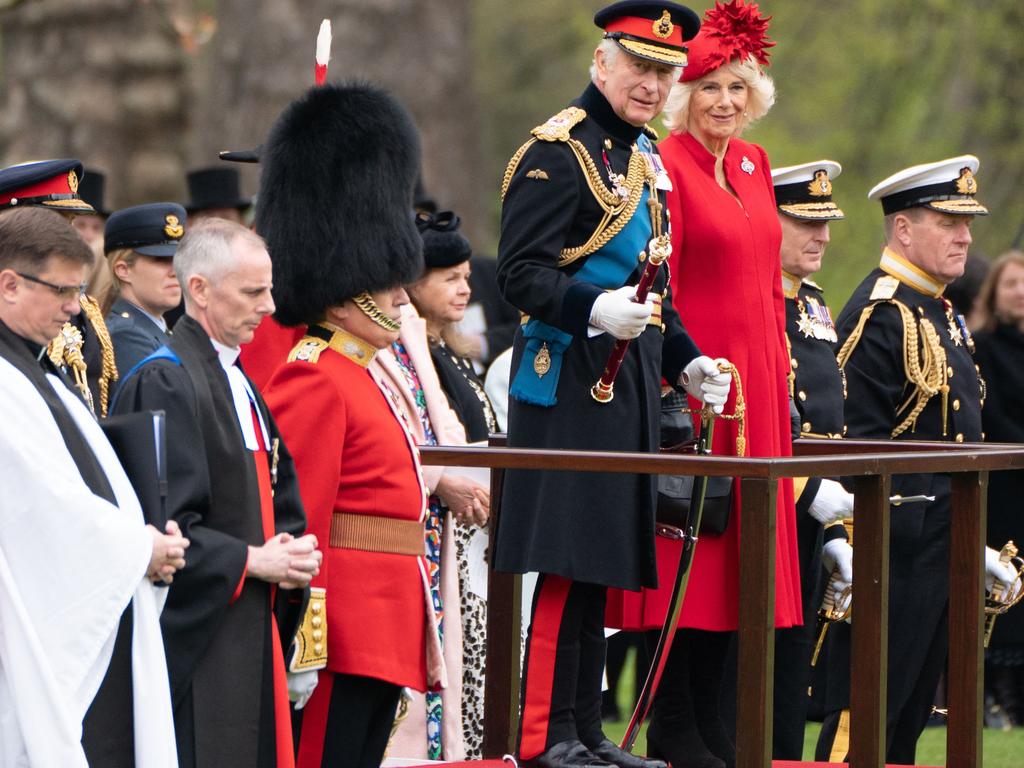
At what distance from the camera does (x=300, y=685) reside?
4.58 metres

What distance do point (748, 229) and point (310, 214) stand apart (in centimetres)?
120

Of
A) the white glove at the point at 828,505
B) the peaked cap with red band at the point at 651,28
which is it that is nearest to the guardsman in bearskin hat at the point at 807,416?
the white glove at the point at 828,505

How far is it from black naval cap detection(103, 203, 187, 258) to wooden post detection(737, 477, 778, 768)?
106 inches

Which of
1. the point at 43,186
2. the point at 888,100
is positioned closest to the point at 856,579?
the point at 43,186

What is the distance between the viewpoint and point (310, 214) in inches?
193

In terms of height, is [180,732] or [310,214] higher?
[310,214]

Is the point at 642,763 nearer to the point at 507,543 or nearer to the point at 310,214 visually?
the point at 507,543

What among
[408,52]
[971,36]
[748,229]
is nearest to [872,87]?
[971,36]

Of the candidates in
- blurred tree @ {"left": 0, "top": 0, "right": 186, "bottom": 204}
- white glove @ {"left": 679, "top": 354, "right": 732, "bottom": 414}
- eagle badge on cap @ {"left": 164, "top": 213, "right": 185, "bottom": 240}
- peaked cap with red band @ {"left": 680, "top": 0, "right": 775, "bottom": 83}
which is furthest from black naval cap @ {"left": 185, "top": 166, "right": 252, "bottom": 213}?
white glove @ {"left": 679, "top": 354, "right": 732, "bottom": 414}

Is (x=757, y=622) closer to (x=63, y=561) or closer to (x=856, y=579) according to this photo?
(x=856, y=579)

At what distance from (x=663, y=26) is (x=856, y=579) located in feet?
4.73

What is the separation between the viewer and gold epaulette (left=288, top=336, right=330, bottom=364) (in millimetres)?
4754

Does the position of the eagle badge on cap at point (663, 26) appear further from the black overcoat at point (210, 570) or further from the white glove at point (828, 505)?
the white glove at point (828, 505)

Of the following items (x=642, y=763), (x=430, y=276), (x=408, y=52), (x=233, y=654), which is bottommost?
(x=642, y=763)
